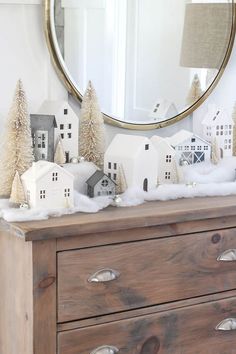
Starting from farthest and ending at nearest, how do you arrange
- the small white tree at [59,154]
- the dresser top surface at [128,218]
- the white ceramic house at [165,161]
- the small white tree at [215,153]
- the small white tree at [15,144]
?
the small white tree at [215,153] → the white ceramic house at [165,161] → the small white tree at [59,154] → the small white tree at [15,144] → the dresser top surface at [128,218]

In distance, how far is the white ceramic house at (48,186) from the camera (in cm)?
165

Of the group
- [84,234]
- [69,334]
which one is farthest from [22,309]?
[84,234]

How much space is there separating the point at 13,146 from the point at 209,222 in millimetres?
540

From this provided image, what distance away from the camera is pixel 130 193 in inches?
71.0

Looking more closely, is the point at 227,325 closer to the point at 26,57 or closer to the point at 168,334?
the point at 168,334

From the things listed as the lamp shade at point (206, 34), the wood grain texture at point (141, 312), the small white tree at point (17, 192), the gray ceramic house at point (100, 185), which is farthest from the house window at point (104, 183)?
the lamp shade at point (206, 34)

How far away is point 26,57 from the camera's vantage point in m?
1.91

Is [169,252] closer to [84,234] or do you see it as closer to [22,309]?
[84,234]

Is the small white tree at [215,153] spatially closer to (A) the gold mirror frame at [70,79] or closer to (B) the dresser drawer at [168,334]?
(A) the gold mirror frame at [70,79]

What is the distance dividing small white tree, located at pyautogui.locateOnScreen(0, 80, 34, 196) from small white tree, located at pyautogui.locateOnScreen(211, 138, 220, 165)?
0.62 meters

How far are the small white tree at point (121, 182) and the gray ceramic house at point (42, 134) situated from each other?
0.19 meters

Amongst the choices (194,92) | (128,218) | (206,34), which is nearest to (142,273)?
(128,218)

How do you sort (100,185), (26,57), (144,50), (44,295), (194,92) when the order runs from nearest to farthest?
(44,295) → (100,185) → (26,57) → (144,50) → (194,92)

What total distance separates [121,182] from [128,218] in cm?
24
